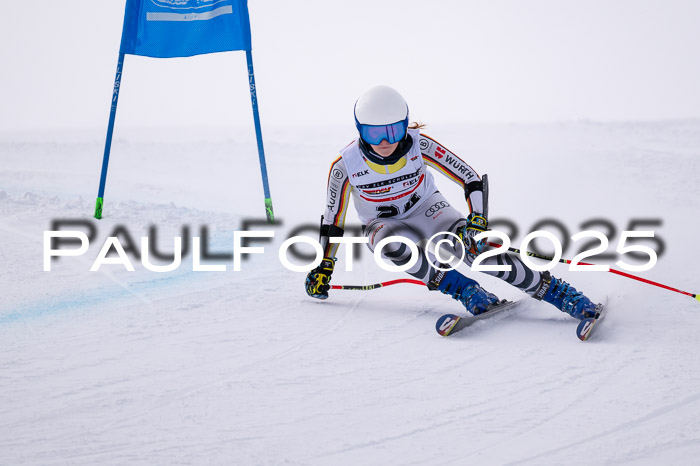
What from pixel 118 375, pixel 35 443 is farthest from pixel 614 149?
pixel 35 443

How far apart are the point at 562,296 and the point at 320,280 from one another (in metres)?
1.41

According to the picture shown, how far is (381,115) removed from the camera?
3857 mm

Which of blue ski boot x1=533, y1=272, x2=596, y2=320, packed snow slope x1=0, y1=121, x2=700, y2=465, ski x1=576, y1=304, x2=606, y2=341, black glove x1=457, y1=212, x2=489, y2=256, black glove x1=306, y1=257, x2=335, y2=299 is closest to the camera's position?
packed snow slope x1=0, y1=121, x2=700, y2=465

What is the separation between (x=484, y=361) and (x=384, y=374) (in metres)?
0.47

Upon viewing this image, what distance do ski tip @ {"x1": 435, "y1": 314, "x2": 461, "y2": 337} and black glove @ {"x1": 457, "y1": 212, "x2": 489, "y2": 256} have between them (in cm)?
48

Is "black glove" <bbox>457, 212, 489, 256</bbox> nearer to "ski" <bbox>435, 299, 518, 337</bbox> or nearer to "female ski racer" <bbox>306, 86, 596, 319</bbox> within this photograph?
"female ski racer" <bbox>306, 86, 596, 319</bbox>

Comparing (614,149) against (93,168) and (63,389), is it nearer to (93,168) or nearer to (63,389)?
(93,168)

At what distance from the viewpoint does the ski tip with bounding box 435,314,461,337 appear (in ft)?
11.9

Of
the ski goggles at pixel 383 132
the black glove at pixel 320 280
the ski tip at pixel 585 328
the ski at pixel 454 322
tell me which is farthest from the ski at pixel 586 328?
the black glove at pixel 320 280

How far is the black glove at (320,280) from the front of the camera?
4387mm

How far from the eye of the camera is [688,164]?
27.3 ft

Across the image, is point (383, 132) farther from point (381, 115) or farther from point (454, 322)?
point (454, 322)

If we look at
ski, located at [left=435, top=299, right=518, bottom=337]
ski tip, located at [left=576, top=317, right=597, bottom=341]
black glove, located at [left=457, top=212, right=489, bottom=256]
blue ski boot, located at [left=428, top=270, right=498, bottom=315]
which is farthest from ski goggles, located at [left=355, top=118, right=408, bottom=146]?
ski tip, located at [left=576, top=317, right=597, bottom=341]

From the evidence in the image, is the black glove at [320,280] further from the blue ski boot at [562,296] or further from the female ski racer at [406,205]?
the blue ski boot at [562,296]
